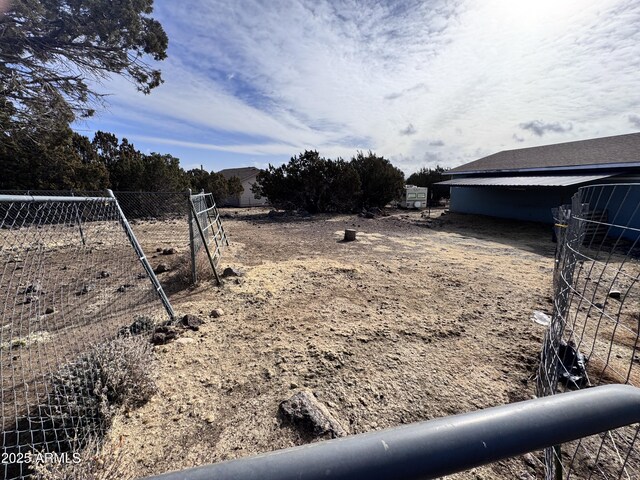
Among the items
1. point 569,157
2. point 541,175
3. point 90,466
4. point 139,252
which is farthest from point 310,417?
point 569,157

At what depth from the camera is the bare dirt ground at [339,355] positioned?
2.29 metres

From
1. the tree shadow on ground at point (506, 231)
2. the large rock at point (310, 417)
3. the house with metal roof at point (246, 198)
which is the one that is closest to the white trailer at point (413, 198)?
the tree shadow on ground at point (506, 231)

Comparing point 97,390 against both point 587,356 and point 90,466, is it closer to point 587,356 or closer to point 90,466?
point 90,466

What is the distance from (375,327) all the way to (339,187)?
17145mm

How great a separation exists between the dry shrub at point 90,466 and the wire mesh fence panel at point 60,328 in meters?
0.11

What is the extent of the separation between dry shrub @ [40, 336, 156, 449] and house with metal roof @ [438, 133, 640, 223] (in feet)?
48.7

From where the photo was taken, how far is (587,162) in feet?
46.5

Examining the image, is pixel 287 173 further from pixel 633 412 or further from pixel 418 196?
pixel 633 412

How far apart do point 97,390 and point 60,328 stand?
2459 millimetres

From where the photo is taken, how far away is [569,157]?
637 inches

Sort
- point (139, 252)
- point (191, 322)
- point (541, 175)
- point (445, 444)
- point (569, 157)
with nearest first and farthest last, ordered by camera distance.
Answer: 1. point (445, 444)
2. point (139, 252)
3. point (191, 322)
4. point (569, 157)
5. point (541, 175)

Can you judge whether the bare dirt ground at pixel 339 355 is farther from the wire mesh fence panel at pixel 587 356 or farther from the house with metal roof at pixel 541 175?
the house with metal roof at pixel 541 175

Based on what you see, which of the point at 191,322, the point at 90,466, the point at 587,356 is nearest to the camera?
the point at 90,466

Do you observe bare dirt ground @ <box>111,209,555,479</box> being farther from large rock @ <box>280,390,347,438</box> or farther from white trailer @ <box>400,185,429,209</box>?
white trailer @ <box>400,185,429,209</box>
